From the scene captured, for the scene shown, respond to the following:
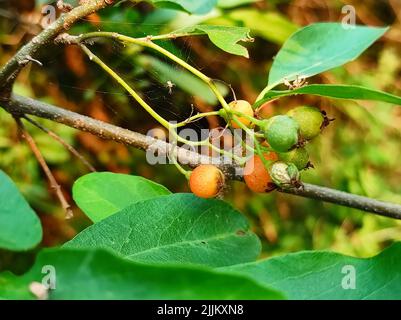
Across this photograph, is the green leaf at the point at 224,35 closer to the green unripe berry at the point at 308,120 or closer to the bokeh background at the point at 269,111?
the green unripe berry at the point at 308,120

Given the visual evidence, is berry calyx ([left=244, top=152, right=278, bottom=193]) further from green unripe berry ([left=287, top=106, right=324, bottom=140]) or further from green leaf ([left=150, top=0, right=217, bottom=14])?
green leaf ([left=150, top=0, right=217, bottom=14])

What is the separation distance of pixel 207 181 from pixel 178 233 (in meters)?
0.12

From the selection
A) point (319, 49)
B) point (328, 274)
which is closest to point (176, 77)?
point (319, 49)

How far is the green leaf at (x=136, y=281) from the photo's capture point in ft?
2.02

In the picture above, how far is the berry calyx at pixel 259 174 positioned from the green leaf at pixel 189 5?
43cm

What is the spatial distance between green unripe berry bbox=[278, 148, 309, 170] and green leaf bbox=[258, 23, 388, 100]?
11.3 inches

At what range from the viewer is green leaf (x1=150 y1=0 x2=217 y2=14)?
1.28m

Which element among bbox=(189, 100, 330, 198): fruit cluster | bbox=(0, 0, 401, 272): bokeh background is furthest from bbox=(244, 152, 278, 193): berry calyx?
bbox=(0, 0, 401, 272): bokeh background

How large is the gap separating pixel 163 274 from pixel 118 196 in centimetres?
66

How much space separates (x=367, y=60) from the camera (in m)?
3.44

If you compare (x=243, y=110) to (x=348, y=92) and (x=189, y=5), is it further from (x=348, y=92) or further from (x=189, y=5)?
(x=189, y=5)

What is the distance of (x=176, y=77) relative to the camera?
4.76 feet
